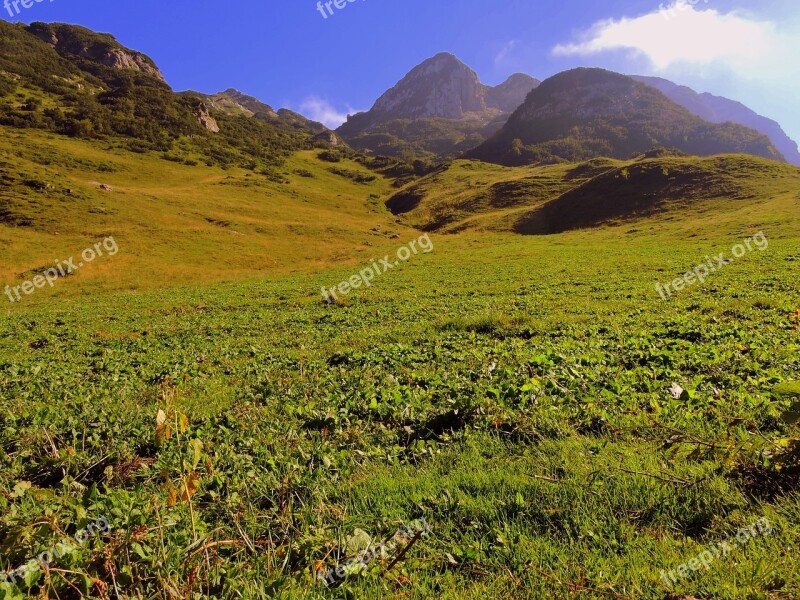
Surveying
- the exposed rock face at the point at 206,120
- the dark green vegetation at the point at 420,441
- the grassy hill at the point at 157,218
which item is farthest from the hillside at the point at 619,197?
the exposed rock face at the point at 206,120

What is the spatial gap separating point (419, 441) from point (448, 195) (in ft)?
442

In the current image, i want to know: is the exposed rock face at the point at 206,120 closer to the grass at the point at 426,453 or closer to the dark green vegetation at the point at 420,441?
the dark green vegetation at the point at 420,441

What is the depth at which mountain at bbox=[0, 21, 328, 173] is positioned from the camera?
122m

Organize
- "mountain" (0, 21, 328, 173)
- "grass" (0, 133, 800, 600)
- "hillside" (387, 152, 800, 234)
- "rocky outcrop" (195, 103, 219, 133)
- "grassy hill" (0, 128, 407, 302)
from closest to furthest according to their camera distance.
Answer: "grass" (0, 133, 800, 600) < "grassy hill" (0, 128, 407, 302) < "hillside" (387, 152, 800, 234) < "mountain" (0, 21, 328, 173) < "rocky outcrop" (195, 103, 219, 133)

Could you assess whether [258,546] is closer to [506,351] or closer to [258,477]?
[258,477]

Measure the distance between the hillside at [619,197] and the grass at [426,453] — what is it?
59.0 metres

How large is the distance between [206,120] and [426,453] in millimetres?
202343

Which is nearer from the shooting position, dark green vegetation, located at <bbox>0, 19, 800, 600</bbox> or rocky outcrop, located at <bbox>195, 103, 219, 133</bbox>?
dark green vegetation, located at <bbox>0, 19, 800, 600</bbox>

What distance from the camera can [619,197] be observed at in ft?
293

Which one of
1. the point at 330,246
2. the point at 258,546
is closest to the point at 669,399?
the point at 258,546

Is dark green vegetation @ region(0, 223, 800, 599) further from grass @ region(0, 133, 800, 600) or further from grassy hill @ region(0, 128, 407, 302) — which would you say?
grassy hill @ region(0, 128, 407, 302)

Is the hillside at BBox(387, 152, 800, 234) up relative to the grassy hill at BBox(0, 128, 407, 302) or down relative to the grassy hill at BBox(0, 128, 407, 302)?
down

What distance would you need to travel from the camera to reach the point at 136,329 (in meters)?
19.9

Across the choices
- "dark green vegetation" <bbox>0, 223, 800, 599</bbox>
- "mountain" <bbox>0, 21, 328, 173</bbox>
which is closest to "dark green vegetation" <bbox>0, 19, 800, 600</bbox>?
"dark green vegetation" <bbox>0, 223, 800, 599</bbox>
